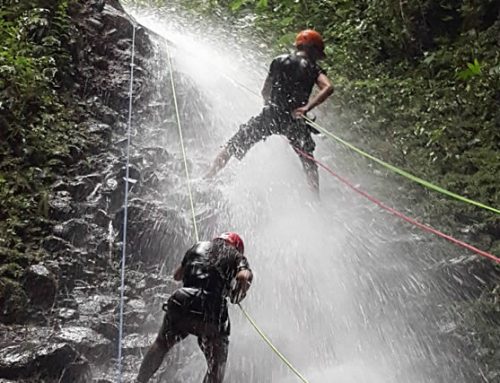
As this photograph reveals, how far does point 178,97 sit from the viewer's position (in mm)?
10203

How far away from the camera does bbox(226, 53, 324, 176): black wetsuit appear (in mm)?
7301

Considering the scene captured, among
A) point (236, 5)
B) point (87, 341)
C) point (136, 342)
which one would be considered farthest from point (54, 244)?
point (236, 5)

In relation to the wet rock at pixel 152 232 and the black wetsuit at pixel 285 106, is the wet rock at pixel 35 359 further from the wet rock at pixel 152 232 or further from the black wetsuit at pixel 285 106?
the black wetsuit at pixel 285 106

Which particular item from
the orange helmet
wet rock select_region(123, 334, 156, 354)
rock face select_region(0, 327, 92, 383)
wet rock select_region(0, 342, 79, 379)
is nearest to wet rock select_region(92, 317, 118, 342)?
wet rock select_region(123, 334, 156, 354)

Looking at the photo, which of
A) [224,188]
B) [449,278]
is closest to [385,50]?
[224,188]

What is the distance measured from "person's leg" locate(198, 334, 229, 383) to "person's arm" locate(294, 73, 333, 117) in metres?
3.16

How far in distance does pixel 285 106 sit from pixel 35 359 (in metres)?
3.98

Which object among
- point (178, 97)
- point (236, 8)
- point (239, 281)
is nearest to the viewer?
point (239, 281)

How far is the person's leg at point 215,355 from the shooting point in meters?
4.86

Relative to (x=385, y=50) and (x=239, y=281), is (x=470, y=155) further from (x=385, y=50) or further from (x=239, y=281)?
(x=239, y=281)

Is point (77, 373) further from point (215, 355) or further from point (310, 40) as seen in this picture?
point (310, 40)

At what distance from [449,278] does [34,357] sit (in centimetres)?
438

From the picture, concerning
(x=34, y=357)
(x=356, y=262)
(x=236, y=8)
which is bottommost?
(x=34, y=357)

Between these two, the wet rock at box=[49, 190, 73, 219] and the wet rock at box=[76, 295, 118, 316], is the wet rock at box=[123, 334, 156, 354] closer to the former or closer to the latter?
the wet rock at box=[76, 295, 118, 316]
